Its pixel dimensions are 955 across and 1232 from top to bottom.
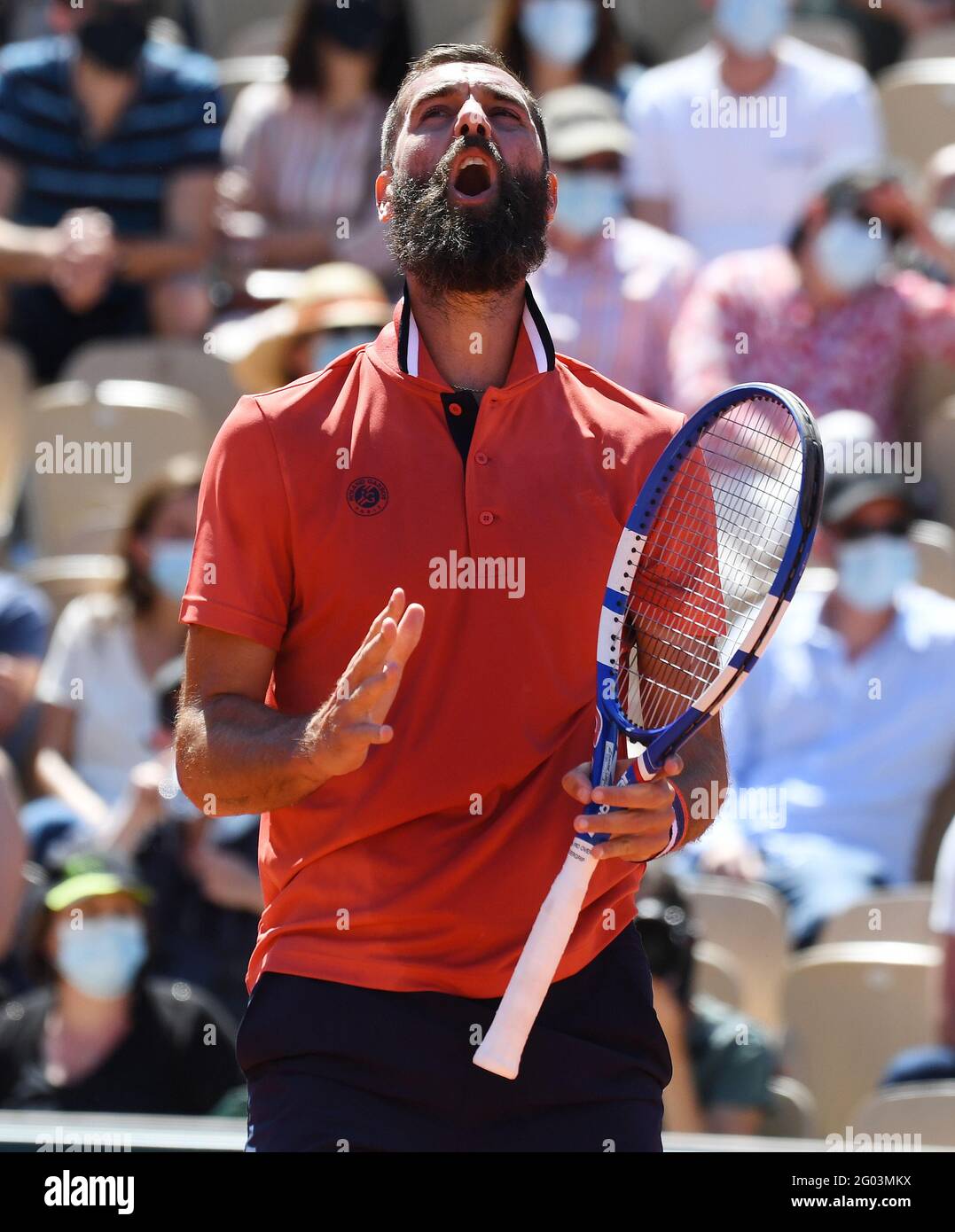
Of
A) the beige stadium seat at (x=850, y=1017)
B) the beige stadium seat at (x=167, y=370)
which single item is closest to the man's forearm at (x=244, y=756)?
the beige stadium seat at (x=850, y=1017)

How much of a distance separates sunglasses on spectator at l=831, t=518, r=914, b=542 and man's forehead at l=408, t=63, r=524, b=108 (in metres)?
3.04

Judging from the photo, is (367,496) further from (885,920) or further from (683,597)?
(885,920)

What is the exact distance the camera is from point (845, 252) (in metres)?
5.99

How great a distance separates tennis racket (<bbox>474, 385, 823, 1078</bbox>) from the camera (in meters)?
2.29

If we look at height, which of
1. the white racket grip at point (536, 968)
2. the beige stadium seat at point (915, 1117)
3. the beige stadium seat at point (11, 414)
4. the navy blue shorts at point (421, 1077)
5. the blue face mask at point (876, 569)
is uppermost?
the beige stadium seat at point (11, 414)

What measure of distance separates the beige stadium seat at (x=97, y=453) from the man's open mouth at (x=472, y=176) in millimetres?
3863

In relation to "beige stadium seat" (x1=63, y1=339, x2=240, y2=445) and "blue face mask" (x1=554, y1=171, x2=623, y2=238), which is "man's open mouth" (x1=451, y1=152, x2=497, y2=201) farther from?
"beige stadium seat" (x1=63, y1=339, x2=240, y2=445)

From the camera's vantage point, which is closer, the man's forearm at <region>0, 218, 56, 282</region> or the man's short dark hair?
the man's short dark hair

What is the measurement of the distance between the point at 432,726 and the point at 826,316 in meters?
3.96

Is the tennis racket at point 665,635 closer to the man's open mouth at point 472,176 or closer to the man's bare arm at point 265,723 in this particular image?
the man's bare arm at point 265,723

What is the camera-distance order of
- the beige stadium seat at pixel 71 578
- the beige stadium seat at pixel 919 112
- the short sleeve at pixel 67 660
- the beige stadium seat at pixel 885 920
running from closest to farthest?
the beige stadium seat at pixel 885 920 < the short sleeve at pixel 67 660 < the beige stadium seat at pixel 71 578 < the beige stadium seat at pixel 919 112

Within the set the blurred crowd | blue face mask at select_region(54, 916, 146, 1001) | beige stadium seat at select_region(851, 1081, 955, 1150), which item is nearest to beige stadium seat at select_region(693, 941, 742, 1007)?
the blurred crowd

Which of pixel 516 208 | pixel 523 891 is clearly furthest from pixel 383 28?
pixel 523 891

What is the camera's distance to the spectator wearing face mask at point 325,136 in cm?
697
